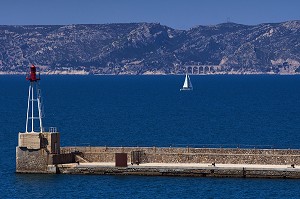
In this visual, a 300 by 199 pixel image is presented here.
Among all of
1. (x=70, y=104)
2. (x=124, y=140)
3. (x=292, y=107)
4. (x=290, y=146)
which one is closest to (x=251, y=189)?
(x=290, y=146)

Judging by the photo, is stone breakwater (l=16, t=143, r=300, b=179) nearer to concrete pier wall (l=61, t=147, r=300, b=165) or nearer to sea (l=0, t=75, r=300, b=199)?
concrete pier wall (l=61, t=147, r=300, b=165)

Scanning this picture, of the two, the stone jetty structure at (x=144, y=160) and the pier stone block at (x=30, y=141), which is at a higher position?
the pier stone block at (x=30, y=141)

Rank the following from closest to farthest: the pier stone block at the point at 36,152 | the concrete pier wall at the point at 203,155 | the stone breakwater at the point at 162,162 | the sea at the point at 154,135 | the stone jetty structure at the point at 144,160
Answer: the sea at the point at 154,135 → the stone breakwater at the point at 162,162 → the stone jetty structure at the point at 144,160 → the concrete pier wall at the point at 203,155 → the pier stone block at the point at 36,152

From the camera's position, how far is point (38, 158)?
2842 inches

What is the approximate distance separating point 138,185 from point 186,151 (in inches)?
282

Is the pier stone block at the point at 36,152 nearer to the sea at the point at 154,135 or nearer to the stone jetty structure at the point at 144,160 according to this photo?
the stone jetty structure at the point at 144,160

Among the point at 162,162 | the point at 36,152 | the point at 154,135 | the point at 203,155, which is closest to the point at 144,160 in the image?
the point at 162,162

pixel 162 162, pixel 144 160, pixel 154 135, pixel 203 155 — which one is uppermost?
pixel 154 135

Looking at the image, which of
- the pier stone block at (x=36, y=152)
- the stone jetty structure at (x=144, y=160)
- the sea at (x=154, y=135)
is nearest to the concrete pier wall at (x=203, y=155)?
the stone jetty structure at (x=144, y=160)

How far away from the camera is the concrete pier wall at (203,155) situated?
70875 mm

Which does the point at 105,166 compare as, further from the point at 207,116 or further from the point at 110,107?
the point at 110,107

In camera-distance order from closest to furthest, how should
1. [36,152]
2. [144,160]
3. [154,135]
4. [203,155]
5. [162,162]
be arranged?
[36,152], [203,155], [162,162], [144,160], [154,135]

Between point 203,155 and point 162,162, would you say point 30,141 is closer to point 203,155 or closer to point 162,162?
point 162,162

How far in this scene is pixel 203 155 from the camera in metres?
72.2
